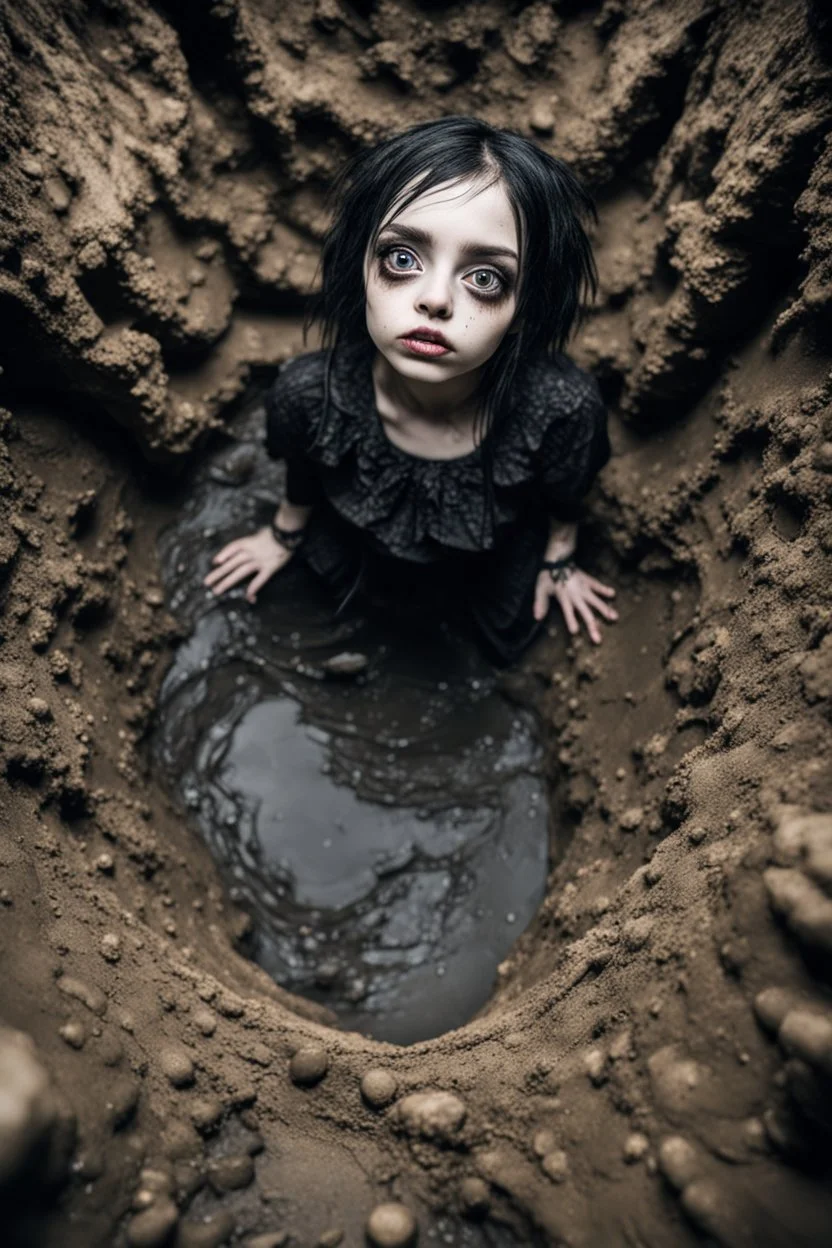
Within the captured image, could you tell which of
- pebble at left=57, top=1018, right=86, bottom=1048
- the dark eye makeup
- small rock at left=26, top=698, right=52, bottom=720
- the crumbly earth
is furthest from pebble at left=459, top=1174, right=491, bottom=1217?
the dark eye makeup

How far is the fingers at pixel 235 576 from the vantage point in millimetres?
2375

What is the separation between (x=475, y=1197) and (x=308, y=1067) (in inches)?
12.7

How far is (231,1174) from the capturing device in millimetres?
1274

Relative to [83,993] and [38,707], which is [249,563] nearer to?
[38,707]

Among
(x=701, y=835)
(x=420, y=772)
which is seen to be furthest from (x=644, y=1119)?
(x=420, y=772)

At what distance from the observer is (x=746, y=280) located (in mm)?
1830

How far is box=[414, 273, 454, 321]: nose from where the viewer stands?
1.55 metres

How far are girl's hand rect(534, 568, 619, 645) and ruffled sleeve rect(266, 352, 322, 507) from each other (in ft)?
2.22

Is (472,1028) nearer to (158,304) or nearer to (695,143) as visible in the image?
(158,304)

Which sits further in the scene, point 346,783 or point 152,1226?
point 346,783

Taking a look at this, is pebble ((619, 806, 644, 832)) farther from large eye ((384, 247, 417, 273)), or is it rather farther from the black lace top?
large eye ((384, 247, 417, 273))

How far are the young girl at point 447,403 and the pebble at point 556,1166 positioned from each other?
3.89ft

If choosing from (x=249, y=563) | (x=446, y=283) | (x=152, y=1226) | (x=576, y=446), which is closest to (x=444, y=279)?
(x=446, y=283)

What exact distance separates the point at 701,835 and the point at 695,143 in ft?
4.91
